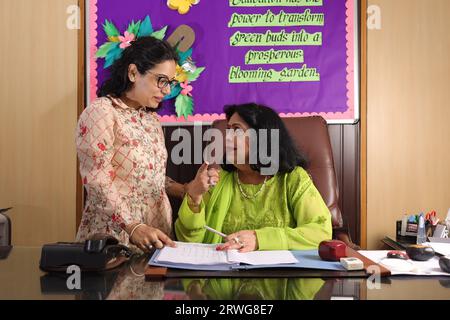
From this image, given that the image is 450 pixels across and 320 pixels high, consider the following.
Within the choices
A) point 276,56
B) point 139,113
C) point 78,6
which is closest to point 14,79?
point 78,6

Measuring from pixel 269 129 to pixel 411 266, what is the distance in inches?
33.3

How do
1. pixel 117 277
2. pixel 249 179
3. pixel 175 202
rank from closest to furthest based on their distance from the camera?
pixel 117 277 → pixel 249 179 → pixel 175 202

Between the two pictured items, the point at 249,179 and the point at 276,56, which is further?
the point at 276,56

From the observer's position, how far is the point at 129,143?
65.2 inches

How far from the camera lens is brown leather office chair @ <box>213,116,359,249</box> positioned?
1922mm

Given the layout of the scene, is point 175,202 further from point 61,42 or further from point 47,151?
point 61,42

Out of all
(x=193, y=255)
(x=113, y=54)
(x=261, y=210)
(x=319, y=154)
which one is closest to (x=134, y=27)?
(x=113, y=54)

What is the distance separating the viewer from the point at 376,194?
2410mm

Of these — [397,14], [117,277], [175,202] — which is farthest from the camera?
[397,14]

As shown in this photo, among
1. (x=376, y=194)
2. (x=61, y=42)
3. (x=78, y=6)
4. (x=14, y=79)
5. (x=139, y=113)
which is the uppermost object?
(x=78, y=6)

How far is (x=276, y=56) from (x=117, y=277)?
5.76 ft

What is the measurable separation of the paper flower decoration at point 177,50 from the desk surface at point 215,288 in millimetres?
1528

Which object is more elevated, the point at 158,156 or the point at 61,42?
the point at 61,42

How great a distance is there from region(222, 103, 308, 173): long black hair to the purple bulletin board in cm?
65
